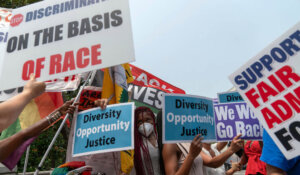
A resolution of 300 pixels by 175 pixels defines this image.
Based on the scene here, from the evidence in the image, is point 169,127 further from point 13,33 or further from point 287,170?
point 13,33

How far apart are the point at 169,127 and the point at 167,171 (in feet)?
1.41

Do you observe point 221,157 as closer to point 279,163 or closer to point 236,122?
point 236,122

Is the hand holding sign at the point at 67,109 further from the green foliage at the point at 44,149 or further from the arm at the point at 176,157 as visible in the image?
the green foliage at the point at 44,149

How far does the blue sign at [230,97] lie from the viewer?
14.6 feet

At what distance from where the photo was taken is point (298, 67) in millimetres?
1783

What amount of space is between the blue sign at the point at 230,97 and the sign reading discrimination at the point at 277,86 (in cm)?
258

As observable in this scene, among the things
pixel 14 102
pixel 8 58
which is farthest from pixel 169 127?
pixel 8 58

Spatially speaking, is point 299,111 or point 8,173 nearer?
point 299,111

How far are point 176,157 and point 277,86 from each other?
1.31 m

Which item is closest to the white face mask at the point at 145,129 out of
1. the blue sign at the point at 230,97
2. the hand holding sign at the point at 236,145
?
the hand holding sign at the point at 236,145

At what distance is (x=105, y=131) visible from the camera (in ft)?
8.85

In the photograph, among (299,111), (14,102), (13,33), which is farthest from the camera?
(13,33)

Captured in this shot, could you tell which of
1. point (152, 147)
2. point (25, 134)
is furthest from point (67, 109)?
point (152, 147)

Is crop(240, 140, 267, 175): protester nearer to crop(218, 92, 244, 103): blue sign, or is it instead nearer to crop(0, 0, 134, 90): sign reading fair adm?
crop(218, 92, 244, 103): blue sign
